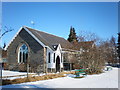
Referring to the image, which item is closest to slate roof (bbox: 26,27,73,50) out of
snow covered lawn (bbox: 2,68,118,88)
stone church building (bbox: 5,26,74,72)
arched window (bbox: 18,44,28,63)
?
stone church building (bbox: 5,26,74,72)

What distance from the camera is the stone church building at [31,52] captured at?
23281 mm

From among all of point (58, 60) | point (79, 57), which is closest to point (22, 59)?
point (58, 60)

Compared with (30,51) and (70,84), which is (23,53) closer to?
(30,51)

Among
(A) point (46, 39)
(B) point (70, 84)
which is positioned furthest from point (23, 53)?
(B) point (70, 84)

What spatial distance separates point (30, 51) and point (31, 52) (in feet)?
0.89

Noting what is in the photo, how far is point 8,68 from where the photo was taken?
25984 millimetres

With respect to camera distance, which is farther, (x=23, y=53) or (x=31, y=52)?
(x=23, y=53)

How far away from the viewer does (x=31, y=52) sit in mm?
24062

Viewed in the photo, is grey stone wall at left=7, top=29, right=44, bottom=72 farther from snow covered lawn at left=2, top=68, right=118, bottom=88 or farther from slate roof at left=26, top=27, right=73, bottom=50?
snow covered lawn at left=2, top=68, right=118, bottom=88

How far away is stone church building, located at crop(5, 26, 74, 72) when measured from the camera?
76.4ft

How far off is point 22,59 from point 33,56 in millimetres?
2736

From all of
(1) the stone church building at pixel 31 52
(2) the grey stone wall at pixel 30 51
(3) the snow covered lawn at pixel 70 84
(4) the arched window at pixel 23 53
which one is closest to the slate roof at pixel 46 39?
(1) the stone church building at pixel 31 52

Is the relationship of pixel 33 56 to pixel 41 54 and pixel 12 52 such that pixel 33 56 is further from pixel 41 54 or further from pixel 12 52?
pixel 12 52

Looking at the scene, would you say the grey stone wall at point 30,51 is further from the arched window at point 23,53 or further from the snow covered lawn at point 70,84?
the snow covered lawn at point 70,84
